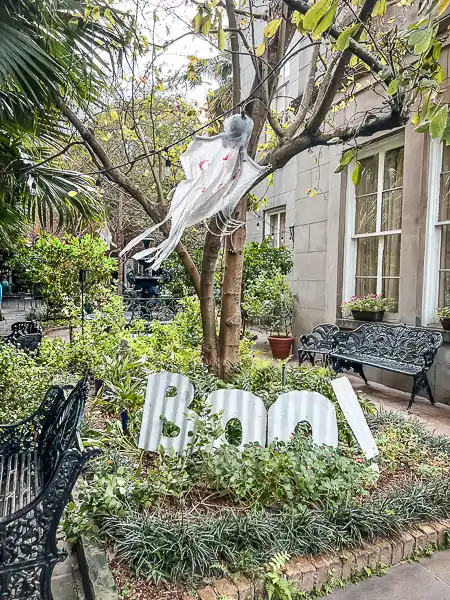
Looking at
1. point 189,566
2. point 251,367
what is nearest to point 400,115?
point 251,367

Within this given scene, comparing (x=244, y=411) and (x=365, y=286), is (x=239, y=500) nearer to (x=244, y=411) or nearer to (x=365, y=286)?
(x=244, y=411)

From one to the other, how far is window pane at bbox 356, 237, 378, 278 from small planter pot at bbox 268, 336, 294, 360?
2.02 metres

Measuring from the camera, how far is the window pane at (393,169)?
6492 mm

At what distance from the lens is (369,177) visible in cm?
706

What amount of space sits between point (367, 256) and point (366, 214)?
27.6 inches

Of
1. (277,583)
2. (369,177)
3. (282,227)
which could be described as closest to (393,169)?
(369,177)

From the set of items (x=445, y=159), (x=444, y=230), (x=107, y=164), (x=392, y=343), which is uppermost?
(x=445, y=159)

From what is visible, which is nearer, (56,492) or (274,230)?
(56,492)

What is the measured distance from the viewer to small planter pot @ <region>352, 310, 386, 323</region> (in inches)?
258

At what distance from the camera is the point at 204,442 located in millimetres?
2973

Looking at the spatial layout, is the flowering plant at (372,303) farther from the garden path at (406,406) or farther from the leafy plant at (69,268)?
the leafy plant at (69,268)

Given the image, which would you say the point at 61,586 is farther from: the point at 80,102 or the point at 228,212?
the point at 80,102

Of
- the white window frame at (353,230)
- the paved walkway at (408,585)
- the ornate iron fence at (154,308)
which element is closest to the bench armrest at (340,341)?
the white window frame at (353,230)

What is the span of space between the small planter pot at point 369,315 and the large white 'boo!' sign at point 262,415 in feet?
11.9
